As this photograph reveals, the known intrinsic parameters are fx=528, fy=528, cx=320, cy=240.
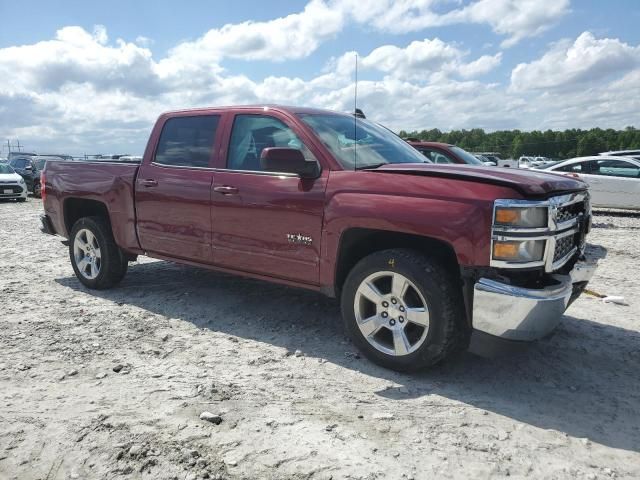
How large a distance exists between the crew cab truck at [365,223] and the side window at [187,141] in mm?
14

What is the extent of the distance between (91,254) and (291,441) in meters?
3.89

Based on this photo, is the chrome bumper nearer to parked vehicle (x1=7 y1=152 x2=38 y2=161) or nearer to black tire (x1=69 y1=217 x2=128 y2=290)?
black tire (x1=69 y1=217 x2=128 y2=290)

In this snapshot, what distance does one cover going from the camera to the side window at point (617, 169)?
1252cm

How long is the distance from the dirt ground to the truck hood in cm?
129

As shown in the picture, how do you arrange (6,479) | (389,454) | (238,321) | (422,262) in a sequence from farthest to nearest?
1. (238,321)
2. (422,262)
3. (389,454)
4. (6,479)

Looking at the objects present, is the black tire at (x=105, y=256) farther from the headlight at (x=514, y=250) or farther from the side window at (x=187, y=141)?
the headlight at (x=514, y=250)

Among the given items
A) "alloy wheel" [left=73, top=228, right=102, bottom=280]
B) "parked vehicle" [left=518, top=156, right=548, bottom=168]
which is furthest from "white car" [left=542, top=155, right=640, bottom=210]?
"alloy wheel" [left=73, top=228, right=102, bottom=280]

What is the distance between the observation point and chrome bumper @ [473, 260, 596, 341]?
3023 mm

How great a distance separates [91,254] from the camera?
5699mm

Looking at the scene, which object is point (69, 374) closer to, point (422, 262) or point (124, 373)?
point (124, 373)

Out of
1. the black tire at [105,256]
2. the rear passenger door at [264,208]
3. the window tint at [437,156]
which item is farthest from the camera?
the window tint at [437,156]

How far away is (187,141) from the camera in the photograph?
16.0ft

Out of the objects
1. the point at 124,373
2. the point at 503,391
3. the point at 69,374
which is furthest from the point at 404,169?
the point at 69,374

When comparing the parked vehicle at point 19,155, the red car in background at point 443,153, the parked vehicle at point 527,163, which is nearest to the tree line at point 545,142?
the parked vehicle at point 527,163
